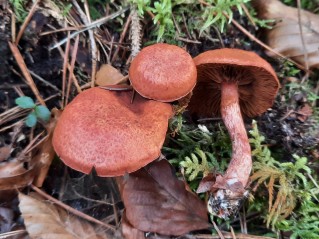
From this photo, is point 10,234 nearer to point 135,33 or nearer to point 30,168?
point 30,168

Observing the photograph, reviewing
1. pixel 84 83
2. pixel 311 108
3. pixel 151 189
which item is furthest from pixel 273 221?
pixel 84 83

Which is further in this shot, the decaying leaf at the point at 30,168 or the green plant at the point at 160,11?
the green plant at the point at 160,11

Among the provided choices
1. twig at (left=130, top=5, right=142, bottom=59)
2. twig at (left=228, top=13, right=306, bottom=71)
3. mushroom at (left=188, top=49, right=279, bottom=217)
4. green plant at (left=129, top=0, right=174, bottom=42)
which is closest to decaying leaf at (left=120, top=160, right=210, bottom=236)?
mushroom at (left=188, top=49, right=279, bottom=217)

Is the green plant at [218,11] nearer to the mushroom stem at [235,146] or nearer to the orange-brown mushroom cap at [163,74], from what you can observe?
the mushroom stem at [235,146]

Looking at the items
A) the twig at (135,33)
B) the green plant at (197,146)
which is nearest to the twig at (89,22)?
the twig at (135,33)

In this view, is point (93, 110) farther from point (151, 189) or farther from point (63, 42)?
point (63, 42)

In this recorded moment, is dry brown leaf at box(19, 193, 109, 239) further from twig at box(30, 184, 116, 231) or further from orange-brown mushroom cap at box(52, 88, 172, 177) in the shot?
orange-brown mushroom cap at box(52, 88, 172, 177)
